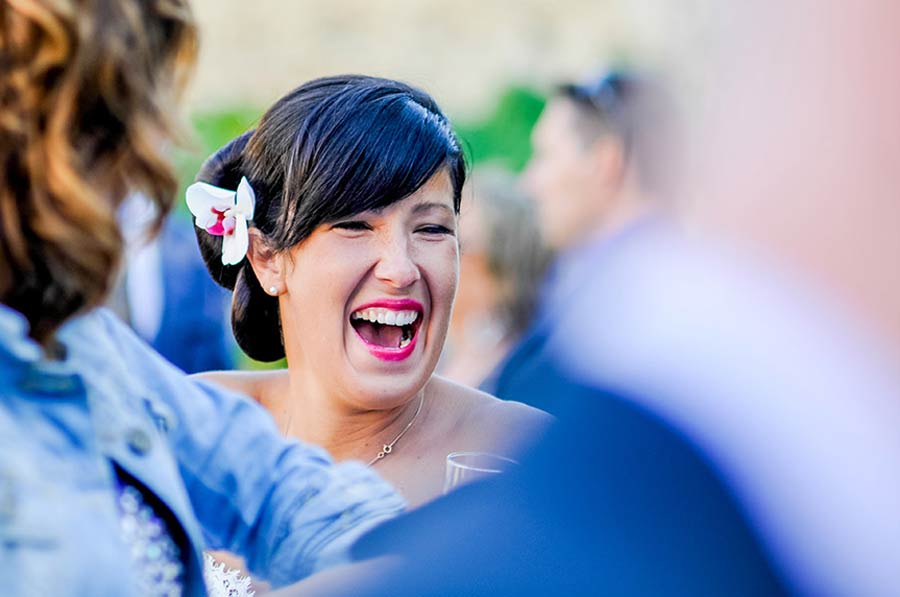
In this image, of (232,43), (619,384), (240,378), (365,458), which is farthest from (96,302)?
(232,43)

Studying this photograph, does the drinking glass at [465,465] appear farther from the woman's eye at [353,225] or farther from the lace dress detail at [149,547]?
the lace dress detail at [149,547]

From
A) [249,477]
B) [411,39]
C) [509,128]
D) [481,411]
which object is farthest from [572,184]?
[411,39]

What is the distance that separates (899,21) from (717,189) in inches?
5.4

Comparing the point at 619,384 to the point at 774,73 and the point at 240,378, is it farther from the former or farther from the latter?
the point at 240,378

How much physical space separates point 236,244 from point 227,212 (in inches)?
2.7

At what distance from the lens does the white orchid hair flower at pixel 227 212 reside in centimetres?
218

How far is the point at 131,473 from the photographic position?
3.74 feet

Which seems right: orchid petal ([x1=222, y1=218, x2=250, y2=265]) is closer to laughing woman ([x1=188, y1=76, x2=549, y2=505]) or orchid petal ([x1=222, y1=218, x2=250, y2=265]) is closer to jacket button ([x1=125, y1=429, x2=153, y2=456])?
laughing woman ([x1=188, y1=76, x2=549, y2=505])

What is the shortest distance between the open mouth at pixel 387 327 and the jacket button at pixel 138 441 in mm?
980

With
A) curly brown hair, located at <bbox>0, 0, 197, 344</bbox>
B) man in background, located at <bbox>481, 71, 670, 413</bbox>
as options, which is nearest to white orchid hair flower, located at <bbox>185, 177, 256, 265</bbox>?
curly brown hair, located at <bbox>0, 0, 197, 344</bbox>

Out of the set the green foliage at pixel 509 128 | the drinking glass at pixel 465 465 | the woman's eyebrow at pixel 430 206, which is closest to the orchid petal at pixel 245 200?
the woman's eyebrow at pixel 430 206

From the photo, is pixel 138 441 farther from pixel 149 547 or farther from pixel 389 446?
pixel 389 446

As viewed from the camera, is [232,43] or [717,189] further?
[232,43]

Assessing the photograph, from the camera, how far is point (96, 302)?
1.13 metres
